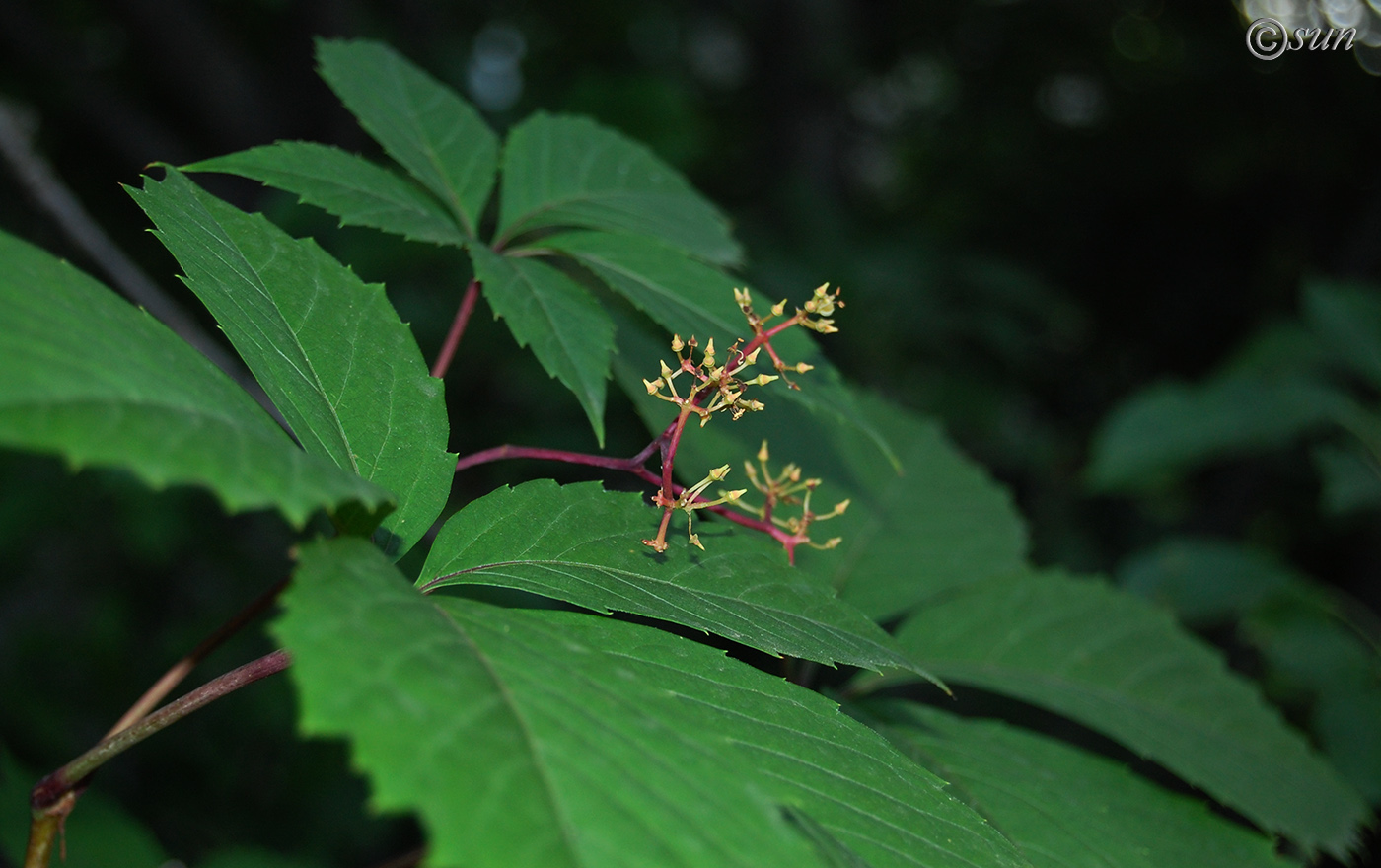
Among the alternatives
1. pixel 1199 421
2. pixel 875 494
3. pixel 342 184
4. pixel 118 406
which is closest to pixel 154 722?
pixel 118 406

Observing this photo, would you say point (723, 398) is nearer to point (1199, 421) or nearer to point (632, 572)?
point (632, 572)

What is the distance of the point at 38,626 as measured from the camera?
3.57 metres

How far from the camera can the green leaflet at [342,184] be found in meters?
1.08

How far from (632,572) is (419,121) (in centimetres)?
87

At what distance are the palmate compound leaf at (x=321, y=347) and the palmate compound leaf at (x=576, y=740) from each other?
0.57ft

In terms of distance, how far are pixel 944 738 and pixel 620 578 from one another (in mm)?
597

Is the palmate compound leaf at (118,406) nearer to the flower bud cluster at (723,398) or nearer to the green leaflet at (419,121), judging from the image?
the flower bud cluster at (723,398)

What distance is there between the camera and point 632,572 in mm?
854

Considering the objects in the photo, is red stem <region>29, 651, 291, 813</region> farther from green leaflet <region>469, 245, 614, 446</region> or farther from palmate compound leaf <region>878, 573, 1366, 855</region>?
palmate compound leaf <region>878, 573, 1366, 855</region>

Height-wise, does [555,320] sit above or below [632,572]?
above

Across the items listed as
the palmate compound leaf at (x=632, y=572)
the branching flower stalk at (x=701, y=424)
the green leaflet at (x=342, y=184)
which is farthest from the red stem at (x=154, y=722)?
the green leaflet at (x=342, y=184)

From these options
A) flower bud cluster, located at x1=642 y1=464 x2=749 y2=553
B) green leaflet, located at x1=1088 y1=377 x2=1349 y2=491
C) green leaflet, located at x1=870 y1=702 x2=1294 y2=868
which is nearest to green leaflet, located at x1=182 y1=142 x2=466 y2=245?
flower bud cluster, located at x1=642 y1=464 x2=749 y2=553

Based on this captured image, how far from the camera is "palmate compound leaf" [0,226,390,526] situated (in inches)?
21.2

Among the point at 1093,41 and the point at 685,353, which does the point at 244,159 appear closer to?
the point at 685,353
